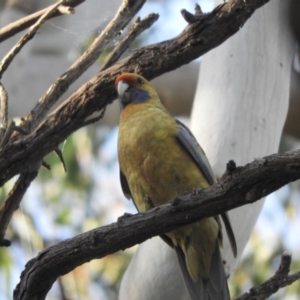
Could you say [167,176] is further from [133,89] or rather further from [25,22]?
[25,22]

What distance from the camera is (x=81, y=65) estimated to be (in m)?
2.72

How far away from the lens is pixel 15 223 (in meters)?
5.16

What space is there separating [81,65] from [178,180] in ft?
2.21

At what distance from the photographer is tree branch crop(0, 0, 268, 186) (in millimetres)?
2256

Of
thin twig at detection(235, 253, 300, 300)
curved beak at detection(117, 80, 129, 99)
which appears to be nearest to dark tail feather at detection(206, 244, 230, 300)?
thin twig at detection(235, 253, 300, 300)

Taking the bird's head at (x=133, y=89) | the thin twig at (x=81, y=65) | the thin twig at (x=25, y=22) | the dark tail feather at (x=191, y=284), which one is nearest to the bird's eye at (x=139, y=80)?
the bird's head at (x=133, y=89)

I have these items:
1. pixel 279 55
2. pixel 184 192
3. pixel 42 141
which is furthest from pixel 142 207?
pixel 279 55

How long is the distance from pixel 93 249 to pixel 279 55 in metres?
1.99

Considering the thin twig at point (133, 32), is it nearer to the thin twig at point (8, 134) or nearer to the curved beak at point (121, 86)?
the curved beak at point (121, 86)

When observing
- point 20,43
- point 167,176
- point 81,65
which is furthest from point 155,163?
point 20,43

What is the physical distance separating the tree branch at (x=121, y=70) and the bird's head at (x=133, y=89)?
0.06 meters

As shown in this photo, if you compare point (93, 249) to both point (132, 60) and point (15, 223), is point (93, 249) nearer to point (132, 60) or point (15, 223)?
point (132, 60)

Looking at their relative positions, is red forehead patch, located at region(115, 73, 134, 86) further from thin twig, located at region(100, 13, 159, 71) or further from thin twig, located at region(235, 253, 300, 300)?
thin twig, located at region(235, 253, 300, 300)

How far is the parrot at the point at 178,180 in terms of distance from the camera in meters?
2.74
